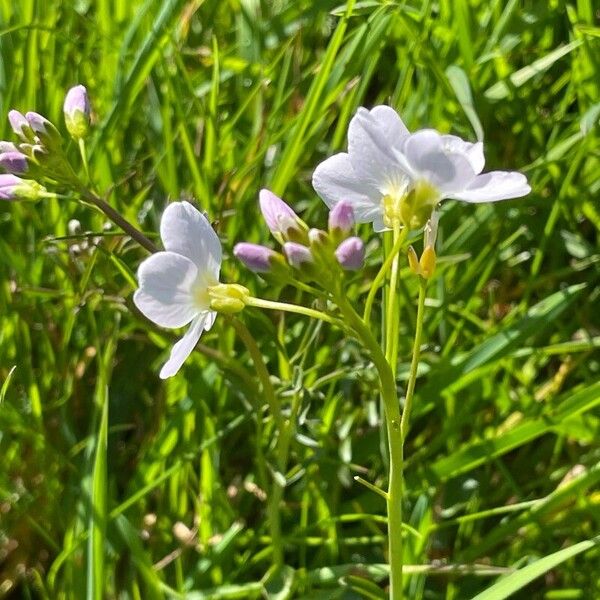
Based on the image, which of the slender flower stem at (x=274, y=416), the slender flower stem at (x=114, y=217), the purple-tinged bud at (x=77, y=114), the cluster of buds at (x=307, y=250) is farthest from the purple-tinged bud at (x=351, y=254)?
the purple-tinged bud at (x=77, y=114)

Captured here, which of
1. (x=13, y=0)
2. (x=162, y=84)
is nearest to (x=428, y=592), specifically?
(x=162, y=84)

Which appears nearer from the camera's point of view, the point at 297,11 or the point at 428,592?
the point at 428,592

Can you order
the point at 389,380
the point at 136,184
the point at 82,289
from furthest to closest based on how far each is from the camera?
1. the point at 136,184
2. the point at 82,289
3. the point at 389,380

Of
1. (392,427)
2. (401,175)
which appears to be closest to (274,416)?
(392,427)

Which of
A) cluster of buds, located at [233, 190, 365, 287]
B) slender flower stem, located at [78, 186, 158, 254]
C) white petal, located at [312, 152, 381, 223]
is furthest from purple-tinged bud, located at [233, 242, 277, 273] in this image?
slender flower stem, located at [78, 186, 158, 254]

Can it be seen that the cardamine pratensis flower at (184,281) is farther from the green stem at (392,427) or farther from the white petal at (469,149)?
the white petal at (469,149)

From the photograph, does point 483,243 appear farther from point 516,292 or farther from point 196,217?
point 196,217
